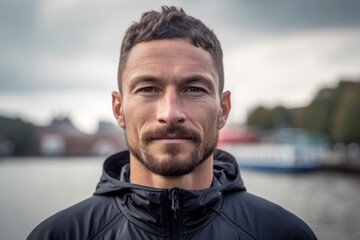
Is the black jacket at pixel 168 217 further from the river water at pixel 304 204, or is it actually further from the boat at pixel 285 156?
the boat at pixel 285 156

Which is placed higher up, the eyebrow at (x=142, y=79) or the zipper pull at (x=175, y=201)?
the eyebrow at (x=142, y=79)

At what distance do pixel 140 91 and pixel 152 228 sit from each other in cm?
67

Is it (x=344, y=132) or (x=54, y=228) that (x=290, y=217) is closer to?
(x=54, y=228)

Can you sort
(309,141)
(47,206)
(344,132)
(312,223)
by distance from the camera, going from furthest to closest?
1. (309,141)
2. (344,132)
3. (47,206)
4. (312,223)

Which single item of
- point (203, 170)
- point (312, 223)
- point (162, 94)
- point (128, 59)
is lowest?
point (312, 223)

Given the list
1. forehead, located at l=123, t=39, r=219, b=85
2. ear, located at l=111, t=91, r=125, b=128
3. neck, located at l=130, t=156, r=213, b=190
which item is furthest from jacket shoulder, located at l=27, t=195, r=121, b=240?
forehead, located at l=123, t=39, r=219, b=85

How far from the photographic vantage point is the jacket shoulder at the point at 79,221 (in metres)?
2.04

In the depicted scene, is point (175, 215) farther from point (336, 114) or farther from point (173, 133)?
point (336, 114)

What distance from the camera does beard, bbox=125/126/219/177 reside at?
1.89 meters

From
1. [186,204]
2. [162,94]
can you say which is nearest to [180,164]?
[186,204]

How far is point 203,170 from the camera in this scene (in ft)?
6.95

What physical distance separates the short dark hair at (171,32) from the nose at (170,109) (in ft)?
0.98

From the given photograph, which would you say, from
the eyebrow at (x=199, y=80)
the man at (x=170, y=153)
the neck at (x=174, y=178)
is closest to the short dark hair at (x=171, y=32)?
the man at (x=170, y=153)

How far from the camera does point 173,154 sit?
1.91 m
